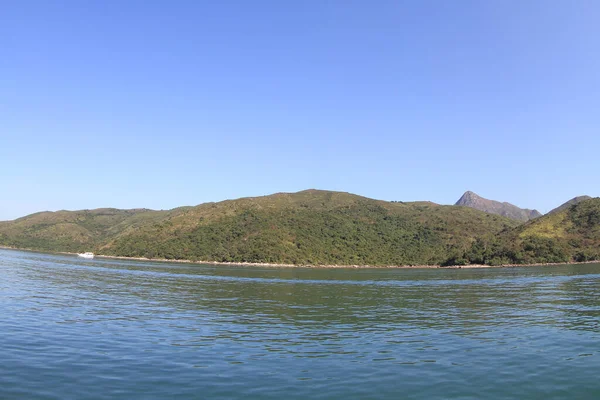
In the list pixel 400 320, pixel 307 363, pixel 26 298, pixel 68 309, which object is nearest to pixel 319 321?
pixel 400 320

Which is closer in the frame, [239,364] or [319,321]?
[239,364]

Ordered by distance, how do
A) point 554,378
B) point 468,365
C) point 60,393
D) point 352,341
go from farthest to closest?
point 352,341, point 468,365, point 554,378, point 60,393

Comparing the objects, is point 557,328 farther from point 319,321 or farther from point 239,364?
point 239,364

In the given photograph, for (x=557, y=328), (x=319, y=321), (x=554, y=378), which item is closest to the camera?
(x=554, y=378)

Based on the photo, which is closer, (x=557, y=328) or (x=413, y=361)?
(x=413, y=361)

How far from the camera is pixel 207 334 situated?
3641 cm

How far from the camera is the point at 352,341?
34.2m

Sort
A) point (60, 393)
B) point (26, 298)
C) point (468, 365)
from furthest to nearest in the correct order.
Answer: point (26, 298) → point (468, 365) → point (60, 393)

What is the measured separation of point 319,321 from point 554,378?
25.3 metres

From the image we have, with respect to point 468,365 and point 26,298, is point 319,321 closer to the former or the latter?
point 468,365

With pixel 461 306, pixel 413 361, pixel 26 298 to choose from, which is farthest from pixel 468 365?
pixel 26 298

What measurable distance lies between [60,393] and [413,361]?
20016mm

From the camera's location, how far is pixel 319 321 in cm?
4569

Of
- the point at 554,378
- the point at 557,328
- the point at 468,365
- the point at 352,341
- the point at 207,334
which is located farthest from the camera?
the point at 557,328
